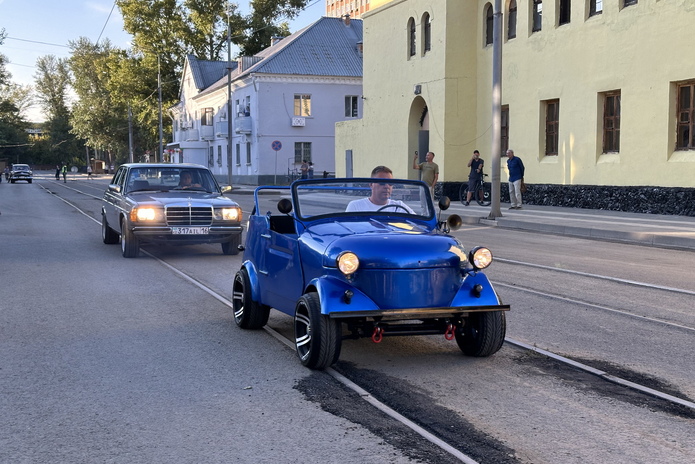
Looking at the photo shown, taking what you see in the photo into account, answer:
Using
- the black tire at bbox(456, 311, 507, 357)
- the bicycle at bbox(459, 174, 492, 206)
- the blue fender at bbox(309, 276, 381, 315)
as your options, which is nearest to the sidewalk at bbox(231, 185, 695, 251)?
the bicycle at bbox(459, 174, 492, 206)

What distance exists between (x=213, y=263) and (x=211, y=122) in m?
57.0

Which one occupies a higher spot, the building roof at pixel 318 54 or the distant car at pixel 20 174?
the building roof at pixel 318 54

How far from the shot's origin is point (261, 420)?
14.9 ft

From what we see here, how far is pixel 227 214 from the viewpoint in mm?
12773

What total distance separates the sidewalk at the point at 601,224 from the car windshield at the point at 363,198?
9542 mm

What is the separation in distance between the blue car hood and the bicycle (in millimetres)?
22309

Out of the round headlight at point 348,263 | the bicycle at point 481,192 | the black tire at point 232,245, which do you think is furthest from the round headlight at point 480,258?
the bicycle at point 481,192

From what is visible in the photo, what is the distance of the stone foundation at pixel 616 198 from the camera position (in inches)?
837

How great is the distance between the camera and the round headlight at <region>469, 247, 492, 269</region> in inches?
223

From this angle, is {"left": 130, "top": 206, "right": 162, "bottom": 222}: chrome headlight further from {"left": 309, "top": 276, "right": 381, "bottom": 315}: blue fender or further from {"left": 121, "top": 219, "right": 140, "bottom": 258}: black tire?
{"left": 309, "top": 276, "right": 381, "bottom": 315}: blue fender

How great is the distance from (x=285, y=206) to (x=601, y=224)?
1378 cm

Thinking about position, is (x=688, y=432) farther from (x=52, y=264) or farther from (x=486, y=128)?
(x=486, y=128)

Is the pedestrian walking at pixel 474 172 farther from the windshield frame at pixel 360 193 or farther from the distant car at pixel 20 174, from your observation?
the distant car at pixel 20 174

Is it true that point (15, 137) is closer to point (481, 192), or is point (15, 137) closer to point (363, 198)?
point (481, 192)
